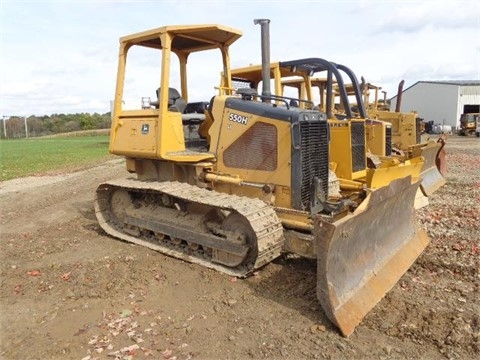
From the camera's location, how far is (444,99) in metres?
49.3

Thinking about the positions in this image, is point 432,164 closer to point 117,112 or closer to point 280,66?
point 280,66

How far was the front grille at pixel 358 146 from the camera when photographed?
800cm

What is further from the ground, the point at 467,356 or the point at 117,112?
the point at 117,112

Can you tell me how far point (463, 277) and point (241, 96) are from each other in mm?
3414

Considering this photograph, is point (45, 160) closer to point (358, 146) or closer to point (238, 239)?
point (358, 146)

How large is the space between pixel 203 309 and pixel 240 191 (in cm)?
181

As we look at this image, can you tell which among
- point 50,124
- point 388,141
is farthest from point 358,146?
point 50,124

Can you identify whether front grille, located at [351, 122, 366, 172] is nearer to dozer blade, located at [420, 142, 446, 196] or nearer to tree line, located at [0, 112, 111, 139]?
dozer blade, located at [420, 142, 446, 196]

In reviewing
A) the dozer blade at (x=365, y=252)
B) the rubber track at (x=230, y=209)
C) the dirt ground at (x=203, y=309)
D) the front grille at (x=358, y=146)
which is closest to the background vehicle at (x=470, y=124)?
the front grille at (x=358, y=146)

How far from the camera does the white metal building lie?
47656 mm

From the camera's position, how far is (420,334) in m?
3.76

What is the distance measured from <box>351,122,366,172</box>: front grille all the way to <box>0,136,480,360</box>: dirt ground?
1.95 m

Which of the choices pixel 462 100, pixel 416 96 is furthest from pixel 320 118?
pixel 416 96

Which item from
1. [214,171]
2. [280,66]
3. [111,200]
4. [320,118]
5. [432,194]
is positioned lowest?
[432,194]
